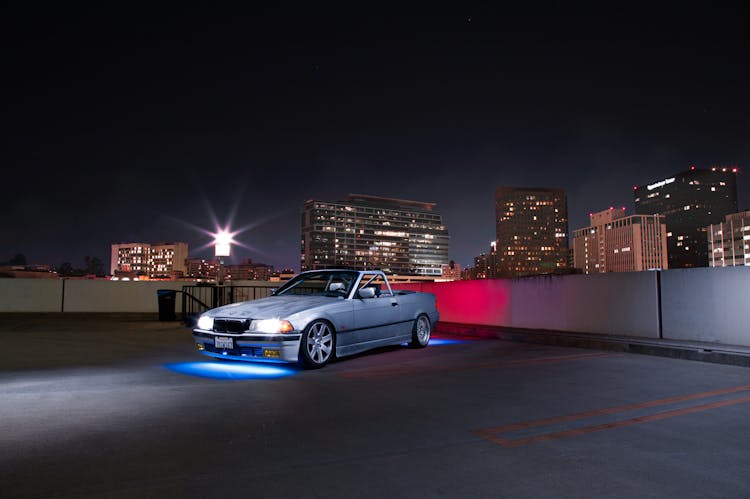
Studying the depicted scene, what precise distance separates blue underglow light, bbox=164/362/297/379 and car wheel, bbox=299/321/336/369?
0.98ft

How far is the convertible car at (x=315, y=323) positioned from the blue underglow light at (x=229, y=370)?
22 cm

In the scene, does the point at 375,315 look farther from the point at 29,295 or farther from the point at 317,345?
the point at 29,295

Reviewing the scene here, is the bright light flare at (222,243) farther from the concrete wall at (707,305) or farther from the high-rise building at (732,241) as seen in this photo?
the high-rise building at (732,241)

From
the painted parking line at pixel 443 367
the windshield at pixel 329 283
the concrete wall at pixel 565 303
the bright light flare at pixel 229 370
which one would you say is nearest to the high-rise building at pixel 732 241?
the concrete wall at pixel 565 303

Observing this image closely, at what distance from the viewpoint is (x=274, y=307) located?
8523 millimetres

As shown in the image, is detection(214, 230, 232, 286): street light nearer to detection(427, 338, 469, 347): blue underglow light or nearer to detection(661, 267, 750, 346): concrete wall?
detection(427, 338, 469, 347): blue underglow light

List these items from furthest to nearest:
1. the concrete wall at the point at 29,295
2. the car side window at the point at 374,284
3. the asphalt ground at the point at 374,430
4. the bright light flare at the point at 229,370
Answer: the concrete wall at the point at 29,295, the car side window at the point at 374,284, the bright light flare at the point at 229,370, the asphalt ground at the point at 374,430

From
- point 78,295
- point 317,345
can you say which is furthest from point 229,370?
point 78,295

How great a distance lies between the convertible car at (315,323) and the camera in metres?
7.92

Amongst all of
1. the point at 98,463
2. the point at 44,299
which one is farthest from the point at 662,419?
the point at 44,299

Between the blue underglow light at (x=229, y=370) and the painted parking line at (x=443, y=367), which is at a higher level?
the blue underglow light at (x=229, y=370)

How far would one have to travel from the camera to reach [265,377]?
7641 millimetres

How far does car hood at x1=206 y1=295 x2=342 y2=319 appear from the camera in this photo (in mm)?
8133

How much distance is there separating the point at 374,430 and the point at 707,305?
878cm
